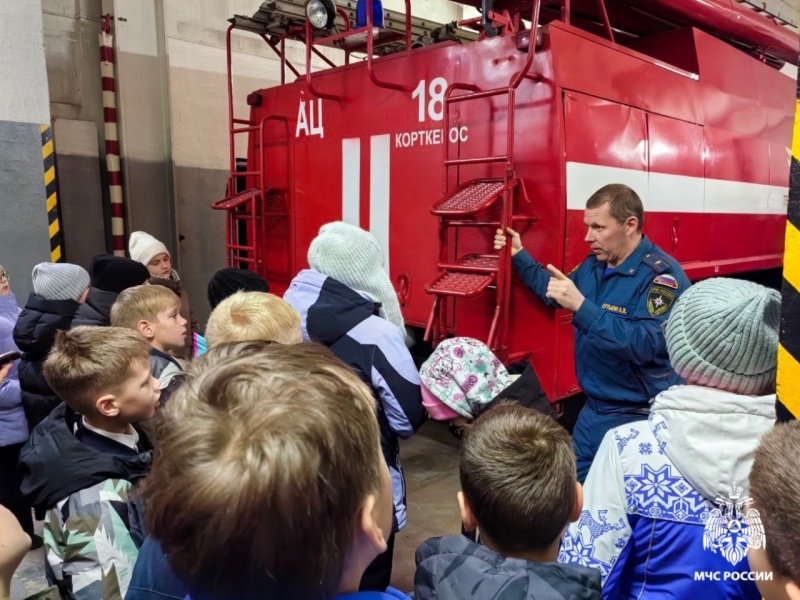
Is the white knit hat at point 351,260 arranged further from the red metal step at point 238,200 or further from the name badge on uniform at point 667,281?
the red metal step at point 238,200

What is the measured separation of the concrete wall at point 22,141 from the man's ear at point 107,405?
3.27 metres

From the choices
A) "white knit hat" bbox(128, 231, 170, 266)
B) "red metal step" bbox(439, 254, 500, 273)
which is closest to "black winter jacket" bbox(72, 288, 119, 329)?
"white knit hat" bbox(128, 231, 170, 266)

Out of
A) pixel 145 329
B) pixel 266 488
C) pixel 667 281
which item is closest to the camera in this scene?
pixel 266 488

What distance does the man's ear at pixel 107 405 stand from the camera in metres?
1.53

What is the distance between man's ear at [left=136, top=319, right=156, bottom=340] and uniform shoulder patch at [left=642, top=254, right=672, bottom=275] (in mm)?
1921

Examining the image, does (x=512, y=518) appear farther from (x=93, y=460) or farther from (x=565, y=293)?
(x=565, y=293)

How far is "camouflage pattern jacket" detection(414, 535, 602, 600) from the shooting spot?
3.24ft

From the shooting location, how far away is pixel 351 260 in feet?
6.90

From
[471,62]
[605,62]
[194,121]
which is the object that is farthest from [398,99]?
[194,121]

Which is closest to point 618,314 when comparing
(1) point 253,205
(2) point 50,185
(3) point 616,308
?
(3) point 616,308

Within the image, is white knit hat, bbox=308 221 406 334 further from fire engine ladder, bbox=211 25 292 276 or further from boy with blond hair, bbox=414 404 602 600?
fire engine ladder, bbox=211 25 292 276

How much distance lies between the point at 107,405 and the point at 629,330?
5.82ft

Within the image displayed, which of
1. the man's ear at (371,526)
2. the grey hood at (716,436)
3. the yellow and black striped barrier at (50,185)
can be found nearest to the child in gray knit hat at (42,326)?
the yellow and black striped barrier at (50,185)

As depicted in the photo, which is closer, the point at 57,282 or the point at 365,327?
the point at 365,327
